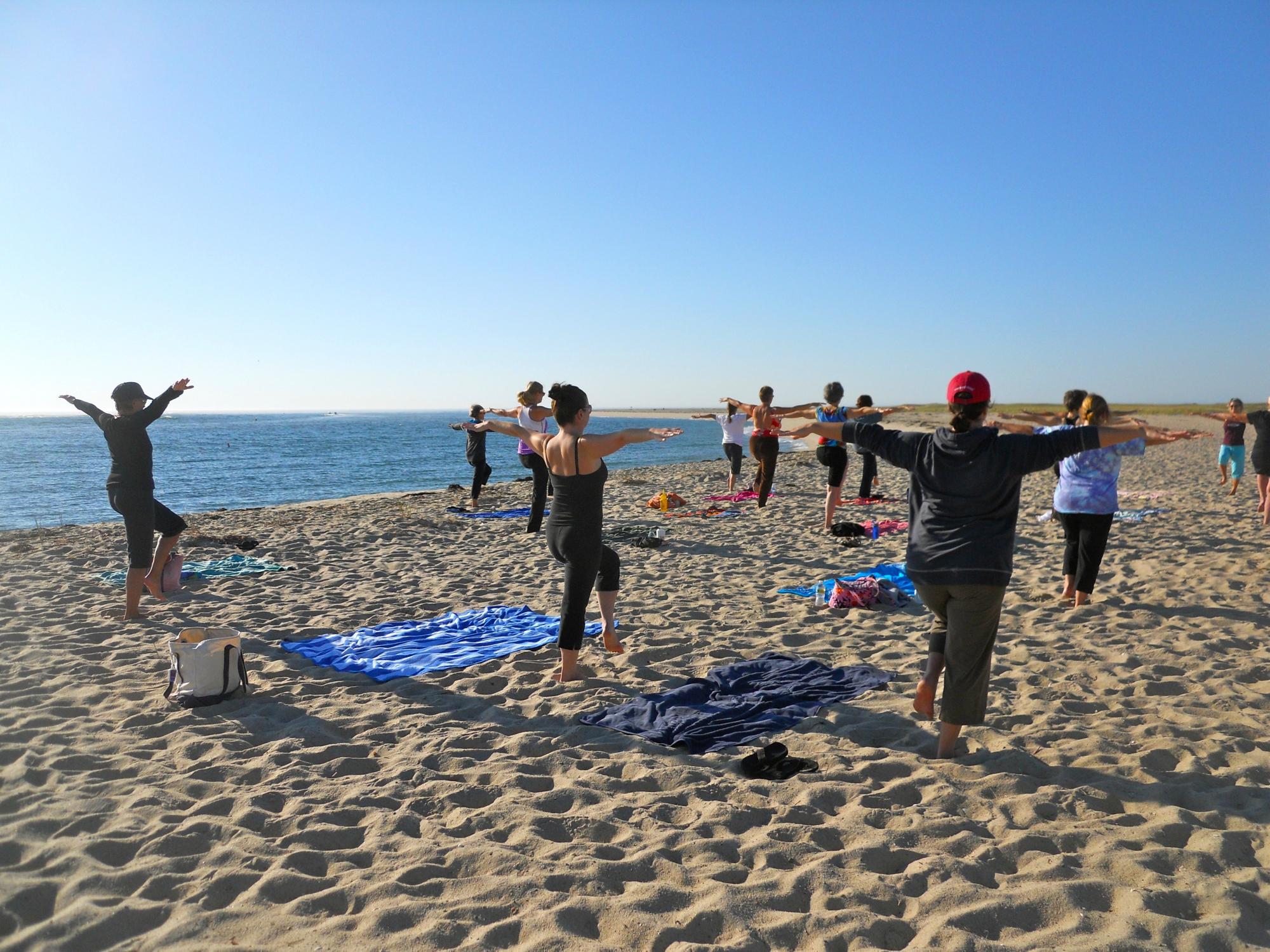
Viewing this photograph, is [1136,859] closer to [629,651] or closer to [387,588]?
[629,651]

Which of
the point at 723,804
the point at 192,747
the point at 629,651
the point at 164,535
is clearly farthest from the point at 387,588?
the point at 723,804

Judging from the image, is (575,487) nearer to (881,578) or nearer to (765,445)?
(881,578)

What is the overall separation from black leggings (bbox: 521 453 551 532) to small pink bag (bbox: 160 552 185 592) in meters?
4.29

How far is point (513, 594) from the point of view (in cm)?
808

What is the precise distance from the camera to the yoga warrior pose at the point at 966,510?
353 centimetres

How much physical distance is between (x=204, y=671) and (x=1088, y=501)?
22.8ft

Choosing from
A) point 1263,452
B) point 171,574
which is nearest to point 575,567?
point 171,574

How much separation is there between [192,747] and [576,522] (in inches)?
99.2

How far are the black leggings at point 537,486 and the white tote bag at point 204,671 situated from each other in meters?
5.68

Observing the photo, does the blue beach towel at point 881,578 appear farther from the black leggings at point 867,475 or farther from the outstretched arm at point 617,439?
the black leggings at point 867,475

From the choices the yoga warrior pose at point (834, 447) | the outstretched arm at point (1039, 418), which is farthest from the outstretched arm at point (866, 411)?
the outstretched arm at point (1039, 418)

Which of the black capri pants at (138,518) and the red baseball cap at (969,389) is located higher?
the red baseball cap at (969,389)

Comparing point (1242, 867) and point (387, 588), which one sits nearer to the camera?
point (1242, 867)

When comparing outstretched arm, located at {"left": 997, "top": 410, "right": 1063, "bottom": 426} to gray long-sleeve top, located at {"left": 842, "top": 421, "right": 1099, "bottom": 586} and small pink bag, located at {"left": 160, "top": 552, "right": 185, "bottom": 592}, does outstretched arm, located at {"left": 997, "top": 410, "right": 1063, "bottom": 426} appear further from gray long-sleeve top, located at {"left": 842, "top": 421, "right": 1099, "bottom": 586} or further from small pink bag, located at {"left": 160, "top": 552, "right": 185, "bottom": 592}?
small pink bag, located at {"left": 160, "top": 552, "right": 185, "bottom": 592}
